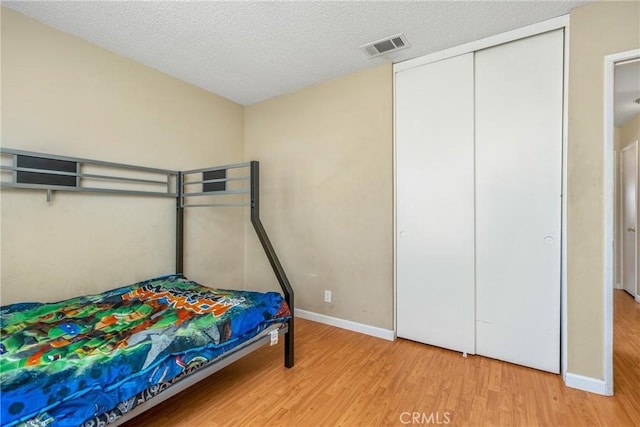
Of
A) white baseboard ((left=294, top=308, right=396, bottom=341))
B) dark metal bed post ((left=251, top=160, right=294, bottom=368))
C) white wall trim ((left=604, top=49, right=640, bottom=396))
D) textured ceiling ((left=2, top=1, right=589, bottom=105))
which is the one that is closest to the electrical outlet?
white baseboard ((left=294, top=308, right=396, bottom=341))

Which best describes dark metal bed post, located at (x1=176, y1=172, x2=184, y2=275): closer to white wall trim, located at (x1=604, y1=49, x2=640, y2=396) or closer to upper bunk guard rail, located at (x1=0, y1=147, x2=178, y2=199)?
upper bunk guard rail, located at (x1=0, y1=147, x2=178, y2=199)

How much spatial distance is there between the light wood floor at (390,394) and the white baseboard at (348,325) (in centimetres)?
21

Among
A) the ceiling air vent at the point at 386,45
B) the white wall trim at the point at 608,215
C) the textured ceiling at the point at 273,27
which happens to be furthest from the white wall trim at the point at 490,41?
the white wall trim at the point at 608,215

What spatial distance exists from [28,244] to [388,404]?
255 cm

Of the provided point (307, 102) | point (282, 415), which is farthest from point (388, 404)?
point (307, 102)

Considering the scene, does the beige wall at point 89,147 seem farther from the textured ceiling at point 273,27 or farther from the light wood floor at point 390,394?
the light wood floor at point 390,394

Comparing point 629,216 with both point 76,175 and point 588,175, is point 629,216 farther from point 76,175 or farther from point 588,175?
point 76,175

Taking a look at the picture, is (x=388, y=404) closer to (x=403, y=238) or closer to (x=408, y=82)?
(x=403, y=238)

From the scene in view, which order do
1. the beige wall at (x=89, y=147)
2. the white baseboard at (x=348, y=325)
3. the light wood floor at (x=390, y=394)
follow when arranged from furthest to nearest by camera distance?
the white baseboard at (x=348, y=325)
the beige wall at (x=89, y=147)
the light wood floor at (x=390, y=394)

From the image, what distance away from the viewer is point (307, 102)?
3.10m

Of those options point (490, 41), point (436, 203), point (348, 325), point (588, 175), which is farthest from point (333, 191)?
point (588, 175)

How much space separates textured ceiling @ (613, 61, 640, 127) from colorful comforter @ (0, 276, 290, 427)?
299 cm

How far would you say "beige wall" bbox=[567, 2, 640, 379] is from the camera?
1.81m

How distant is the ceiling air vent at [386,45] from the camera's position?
2.24 m
